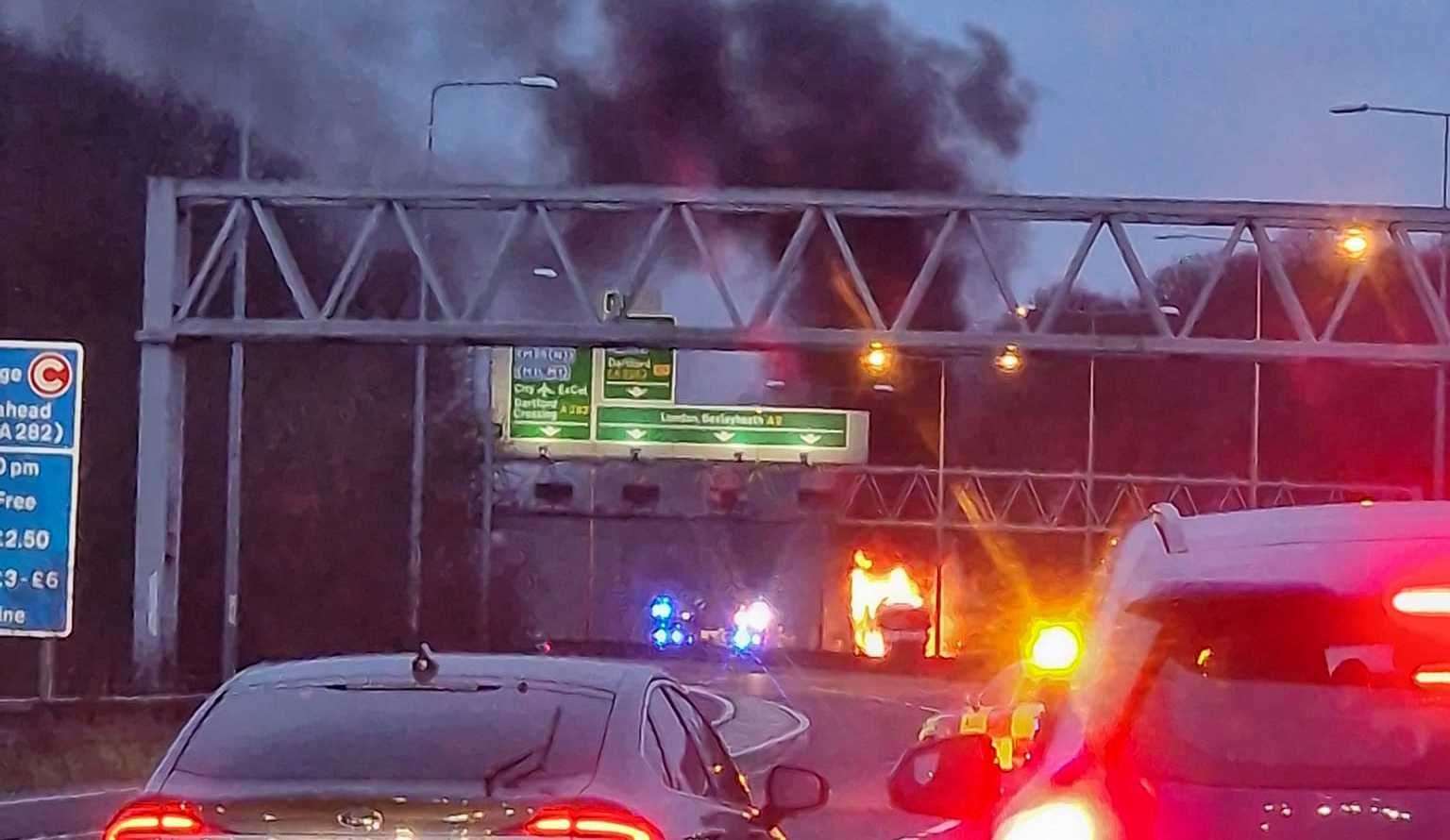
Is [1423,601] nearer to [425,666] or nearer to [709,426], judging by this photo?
[425,666]

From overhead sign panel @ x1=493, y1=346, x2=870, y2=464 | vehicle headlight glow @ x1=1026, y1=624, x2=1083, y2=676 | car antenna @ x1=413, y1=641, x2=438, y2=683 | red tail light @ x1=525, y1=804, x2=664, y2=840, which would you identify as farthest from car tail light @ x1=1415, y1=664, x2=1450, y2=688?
overhead sign panel @ x1=493, y1=346, x2=870, y2=464

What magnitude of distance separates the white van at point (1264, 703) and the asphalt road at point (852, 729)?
13891mm

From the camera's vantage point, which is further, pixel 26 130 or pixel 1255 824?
pixel 26 130

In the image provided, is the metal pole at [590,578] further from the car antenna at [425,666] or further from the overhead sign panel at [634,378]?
the car antenna at [425,666]

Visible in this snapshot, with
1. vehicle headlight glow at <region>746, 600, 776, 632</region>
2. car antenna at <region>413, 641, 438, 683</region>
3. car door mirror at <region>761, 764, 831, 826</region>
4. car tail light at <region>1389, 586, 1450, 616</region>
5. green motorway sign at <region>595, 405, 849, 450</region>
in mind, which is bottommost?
vehicle headlight glow at <region>746, 600, 776, 632</region>

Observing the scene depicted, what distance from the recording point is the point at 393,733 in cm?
679

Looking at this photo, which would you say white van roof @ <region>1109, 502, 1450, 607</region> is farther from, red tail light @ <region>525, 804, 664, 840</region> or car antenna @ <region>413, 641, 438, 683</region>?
car antenna @ <region>413, 641, 438, 683</region>

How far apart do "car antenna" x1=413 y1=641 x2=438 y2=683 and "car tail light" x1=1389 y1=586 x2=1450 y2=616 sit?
3345mm

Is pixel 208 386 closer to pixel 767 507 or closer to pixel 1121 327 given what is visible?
pixel 767 507

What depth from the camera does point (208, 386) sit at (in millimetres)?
49344

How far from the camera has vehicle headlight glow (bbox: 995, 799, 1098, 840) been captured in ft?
14.4

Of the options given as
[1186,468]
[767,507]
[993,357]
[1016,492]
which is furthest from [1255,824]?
[1186,468]

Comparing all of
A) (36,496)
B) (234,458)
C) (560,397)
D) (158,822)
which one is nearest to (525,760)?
(158,822)

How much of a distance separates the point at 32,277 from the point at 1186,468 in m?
41.9
